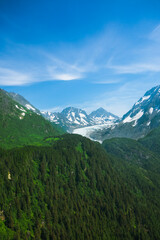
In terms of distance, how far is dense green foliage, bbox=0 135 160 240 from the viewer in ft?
258

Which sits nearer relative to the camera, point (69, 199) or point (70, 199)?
point (69, 199)

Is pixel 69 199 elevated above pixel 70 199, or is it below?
above

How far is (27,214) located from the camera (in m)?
79.6

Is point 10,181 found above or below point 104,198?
above

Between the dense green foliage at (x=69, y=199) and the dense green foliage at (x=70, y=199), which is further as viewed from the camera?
the dense green foliage at (x=69, y=199)

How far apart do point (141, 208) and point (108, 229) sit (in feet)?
148

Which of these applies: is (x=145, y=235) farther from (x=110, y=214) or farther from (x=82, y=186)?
(x=82, y=186)

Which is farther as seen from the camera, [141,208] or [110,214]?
[141,208]

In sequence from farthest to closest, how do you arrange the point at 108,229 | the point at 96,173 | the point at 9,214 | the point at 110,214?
the point at 96,173, the point at 110,214, the point at 108,229, the point at 9,214

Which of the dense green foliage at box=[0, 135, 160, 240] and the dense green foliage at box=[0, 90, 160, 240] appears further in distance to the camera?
the dense green foliage at box=[0, 135, 160, 240]

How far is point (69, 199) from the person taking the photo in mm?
108125

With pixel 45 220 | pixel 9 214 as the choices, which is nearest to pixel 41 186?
pixel 45 220

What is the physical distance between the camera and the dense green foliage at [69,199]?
7862cm

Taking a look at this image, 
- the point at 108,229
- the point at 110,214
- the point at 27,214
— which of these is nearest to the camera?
the point at 27,214
